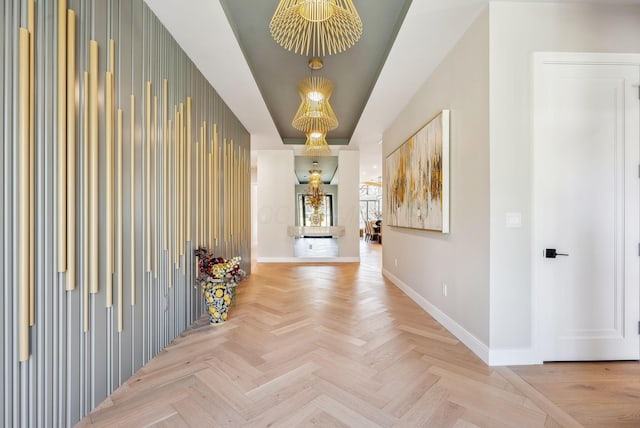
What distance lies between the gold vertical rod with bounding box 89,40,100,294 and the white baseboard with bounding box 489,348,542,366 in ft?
9.18

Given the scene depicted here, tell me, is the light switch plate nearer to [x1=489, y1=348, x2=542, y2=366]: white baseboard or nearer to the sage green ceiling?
[x1=489, y1=348, x2=542, y2=366]: white baseboard

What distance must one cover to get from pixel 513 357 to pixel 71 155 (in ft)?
10.6

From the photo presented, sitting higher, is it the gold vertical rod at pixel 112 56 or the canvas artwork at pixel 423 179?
the gold vertical rod at pixel 112 56

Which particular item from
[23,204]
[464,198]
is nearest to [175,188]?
[23,204]

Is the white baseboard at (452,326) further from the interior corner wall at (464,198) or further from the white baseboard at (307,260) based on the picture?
the white baseboard at (307,260)

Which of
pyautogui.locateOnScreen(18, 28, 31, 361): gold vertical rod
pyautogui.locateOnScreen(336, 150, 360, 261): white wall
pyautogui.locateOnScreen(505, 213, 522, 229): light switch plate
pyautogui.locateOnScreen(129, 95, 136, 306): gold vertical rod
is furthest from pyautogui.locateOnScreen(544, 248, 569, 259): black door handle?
pyautogui.locateOnScreen(336, 150, 360, 261): white wall

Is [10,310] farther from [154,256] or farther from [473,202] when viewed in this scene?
[473,202]

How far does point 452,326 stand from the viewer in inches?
102

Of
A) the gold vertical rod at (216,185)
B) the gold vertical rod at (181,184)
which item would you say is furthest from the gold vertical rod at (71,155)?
the gold vertical rod at (216,185)

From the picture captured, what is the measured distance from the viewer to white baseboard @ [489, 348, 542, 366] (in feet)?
6.73

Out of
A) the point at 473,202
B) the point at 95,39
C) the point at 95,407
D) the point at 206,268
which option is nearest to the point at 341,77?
the point at 473,202

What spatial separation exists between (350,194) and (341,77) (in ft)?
12.1

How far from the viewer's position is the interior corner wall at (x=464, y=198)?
2152 mm

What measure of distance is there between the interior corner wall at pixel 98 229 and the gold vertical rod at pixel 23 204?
0.01 metres
